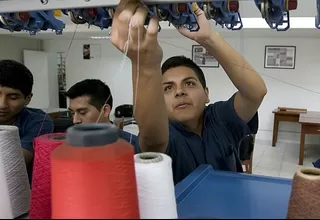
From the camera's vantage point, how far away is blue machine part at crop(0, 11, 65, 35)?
0.85 meters

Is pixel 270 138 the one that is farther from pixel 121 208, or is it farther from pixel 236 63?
pixel 121 208

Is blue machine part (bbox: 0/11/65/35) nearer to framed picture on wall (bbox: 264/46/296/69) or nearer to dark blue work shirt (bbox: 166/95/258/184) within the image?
dark blue work shirt (bbox: 166/95/258/184)

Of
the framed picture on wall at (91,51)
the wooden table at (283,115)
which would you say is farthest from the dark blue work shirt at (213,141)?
the framed picture on wall at (91,51)

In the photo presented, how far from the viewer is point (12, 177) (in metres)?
0.64

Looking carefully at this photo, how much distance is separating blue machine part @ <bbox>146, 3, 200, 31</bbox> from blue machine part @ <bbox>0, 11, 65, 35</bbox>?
1.17ft

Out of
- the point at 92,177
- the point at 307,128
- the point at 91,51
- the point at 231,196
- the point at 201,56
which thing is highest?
the point at 91,51

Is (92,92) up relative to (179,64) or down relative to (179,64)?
down

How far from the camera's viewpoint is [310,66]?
5.39 m

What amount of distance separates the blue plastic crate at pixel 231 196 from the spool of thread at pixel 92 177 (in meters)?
0.16

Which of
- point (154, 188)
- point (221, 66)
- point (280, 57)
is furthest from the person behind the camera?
point (280, 57)

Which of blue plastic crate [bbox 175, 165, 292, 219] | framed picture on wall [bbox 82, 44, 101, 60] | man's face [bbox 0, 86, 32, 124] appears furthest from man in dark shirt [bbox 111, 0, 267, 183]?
framed picture on wall [bbox 82, 44, 101, 60]

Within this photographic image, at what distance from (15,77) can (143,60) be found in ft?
1.92

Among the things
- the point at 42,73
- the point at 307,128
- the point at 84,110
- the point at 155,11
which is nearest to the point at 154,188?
the point at 155,11

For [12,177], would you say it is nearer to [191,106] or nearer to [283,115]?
[191,106]
